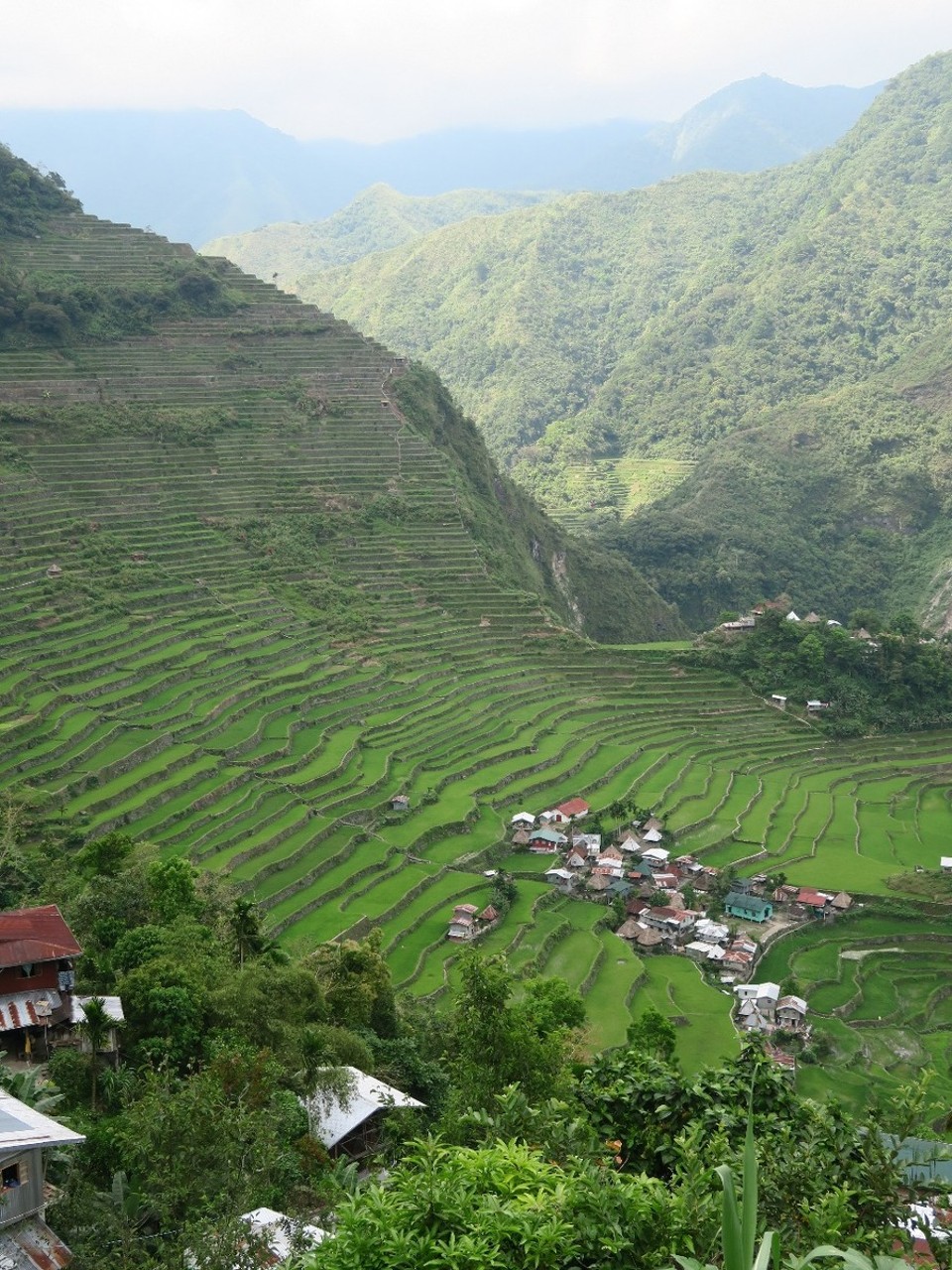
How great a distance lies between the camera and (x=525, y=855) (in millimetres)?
24328

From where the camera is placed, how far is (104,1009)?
34.9 ft

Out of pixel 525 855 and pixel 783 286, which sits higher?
pixel 783 286

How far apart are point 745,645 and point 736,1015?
1917cm

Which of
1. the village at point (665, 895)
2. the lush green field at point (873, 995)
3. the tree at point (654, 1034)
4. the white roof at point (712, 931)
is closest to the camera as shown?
the tree at point (654, 1034)

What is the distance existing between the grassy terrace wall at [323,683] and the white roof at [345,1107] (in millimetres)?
6683

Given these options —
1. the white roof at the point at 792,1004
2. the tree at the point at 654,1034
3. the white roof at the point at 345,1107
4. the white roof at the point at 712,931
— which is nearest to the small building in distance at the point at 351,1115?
the white roof at the point at 345,1107

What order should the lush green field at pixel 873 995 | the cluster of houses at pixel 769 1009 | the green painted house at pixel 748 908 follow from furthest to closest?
the green painted house at pixel 748 908 → the cluster of houses at pixel 769 1009 → the lush green field at pixel 873 995

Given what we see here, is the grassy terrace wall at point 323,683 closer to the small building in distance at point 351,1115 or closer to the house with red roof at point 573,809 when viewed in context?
the house with red roof at point 573,809

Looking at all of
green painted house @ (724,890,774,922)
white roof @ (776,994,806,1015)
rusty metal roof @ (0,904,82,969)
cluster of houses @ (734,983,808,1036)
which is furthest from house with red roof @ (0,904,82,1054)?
green painted house @ (724,890,774,922)

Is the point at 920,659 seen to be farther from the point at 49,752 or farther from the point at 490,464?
the point at 49,752

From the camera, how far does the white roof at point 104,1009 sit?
10781mm

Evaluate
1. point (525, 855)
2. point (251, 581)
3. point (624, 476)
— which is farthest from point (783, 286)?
point (525, 855)

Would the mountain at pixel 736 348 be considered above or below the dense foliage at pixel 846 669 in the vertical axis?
above

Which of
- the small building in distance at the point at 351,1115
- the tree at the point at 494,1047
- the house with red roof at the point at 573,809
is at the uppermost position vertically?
the tree at the point at 494,1047
